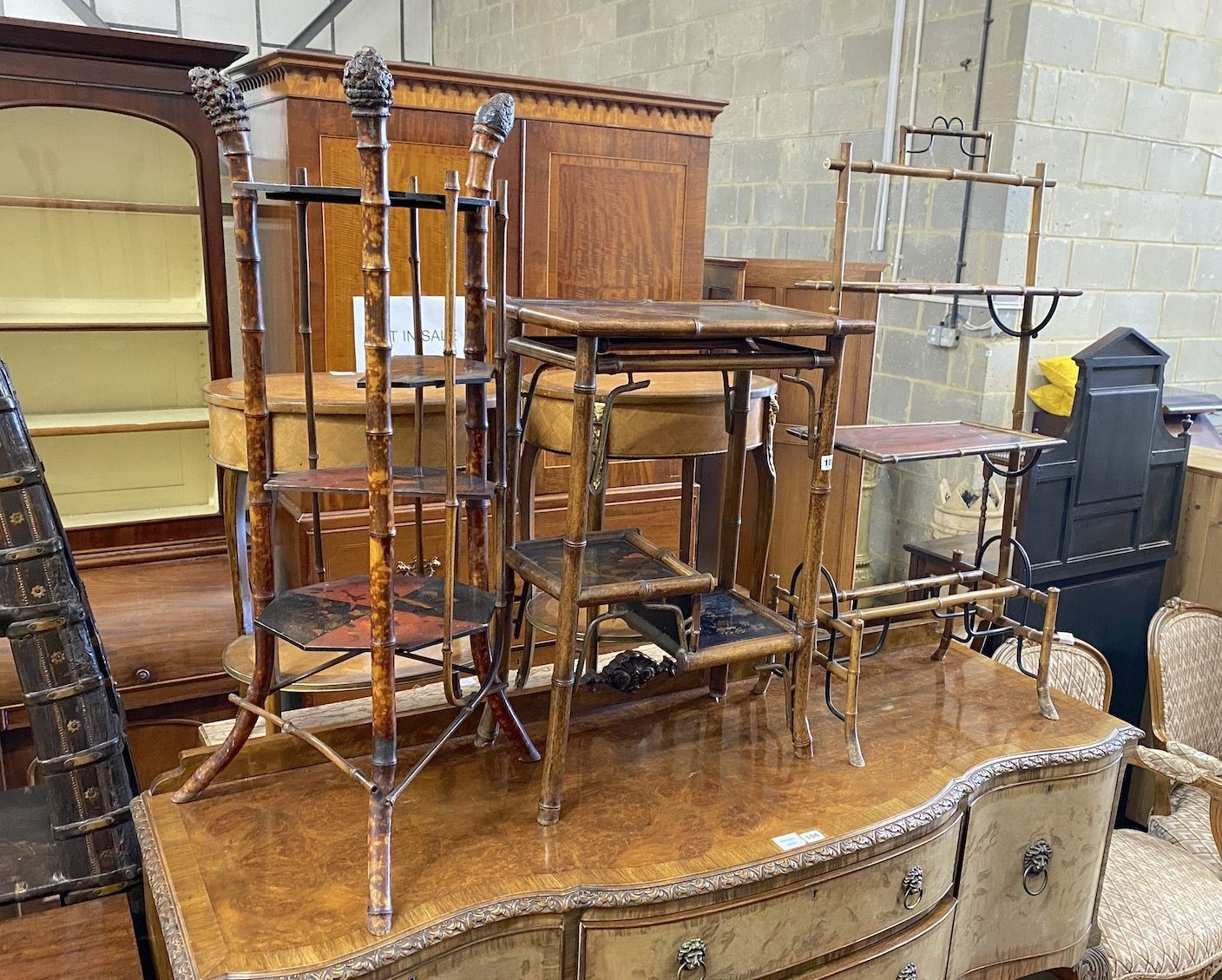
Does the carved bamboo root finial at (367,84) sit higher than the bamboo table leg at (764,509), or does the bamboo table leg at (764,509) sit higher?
the carved bamboo root finial at (367,84)

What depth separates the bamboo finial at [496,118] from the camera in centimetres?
134

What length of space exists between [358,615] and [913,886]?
3.08 feet

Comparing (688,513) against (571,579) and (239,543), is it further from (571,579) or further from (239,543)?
(239,543)

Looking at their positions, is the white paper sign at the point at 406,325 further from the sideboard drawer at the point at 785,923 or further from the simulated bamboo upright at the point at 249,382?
the sideboard drawer at the point at 785,923

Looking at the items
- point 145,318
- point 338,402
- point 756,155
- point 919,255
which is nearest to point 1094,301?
point 919,255

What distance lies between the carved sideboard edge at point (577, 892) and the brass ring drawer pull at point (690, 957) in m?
0.07

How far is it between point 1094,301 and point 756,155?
148cm

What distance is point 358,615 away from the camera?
4.70 feet

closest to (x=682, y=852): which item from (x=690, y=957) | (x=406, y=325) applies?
(x=690, y=957)

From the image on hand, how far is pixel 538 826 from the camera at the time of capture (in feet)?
4.97

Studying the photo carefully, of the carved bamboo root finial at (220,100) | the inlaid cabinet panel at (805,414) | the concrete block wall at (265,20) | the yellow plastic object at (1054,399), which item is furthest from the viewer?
the concrete block wall at (265,20)

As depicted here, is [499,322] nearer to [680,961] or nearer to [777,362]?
[777,362]

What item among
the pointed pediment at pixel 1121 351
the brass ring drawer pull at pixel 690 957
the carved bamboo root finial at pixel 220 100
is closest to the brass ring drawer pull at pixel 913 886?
the brass ring drawer pull at pixel 690 957

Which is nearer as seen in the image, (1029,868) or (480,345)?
(480,345)
